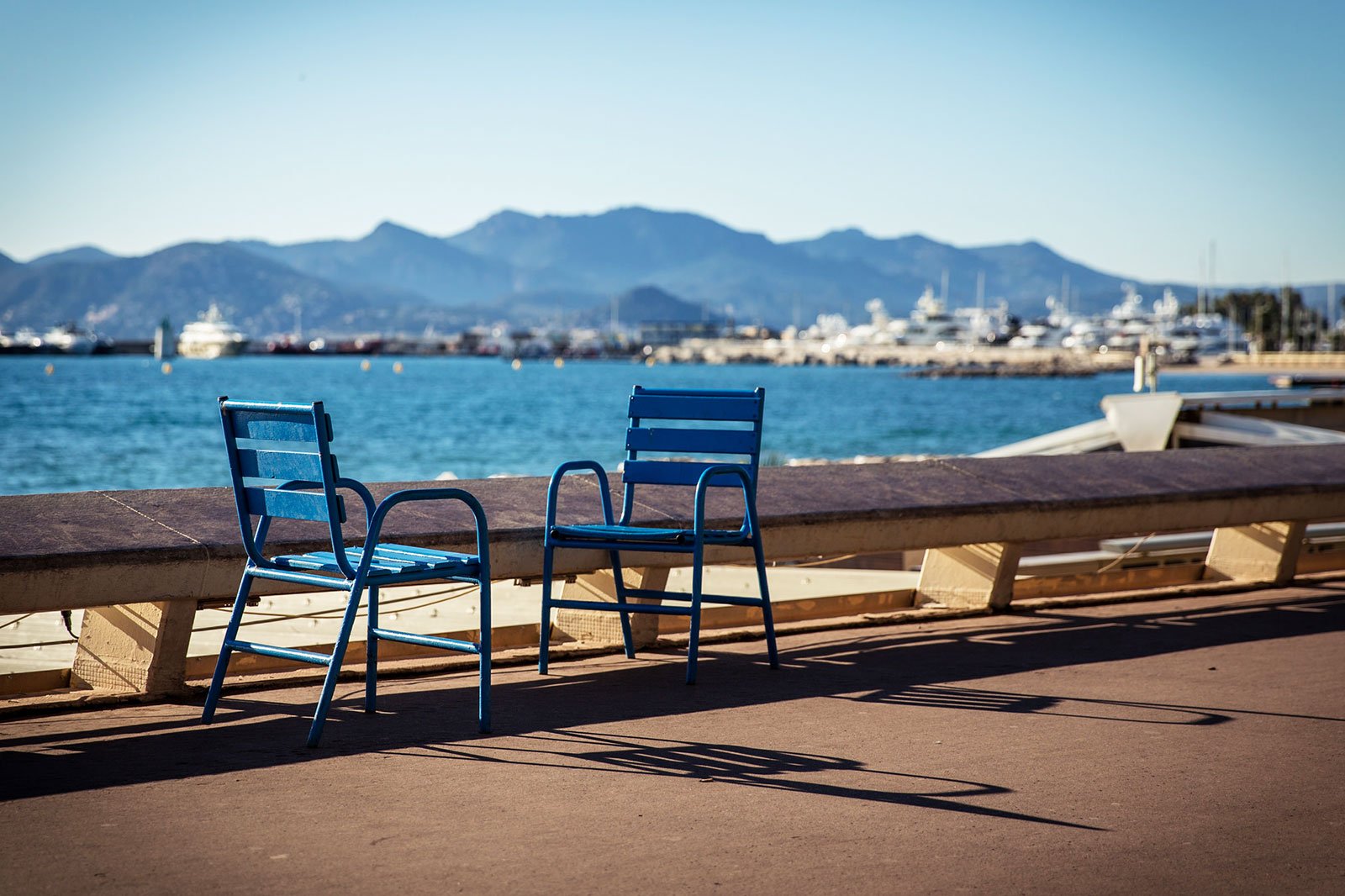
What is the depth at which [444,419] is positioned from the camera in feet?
244

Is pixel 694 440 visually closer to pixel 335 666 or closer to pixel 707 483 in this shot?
pixel 707 483

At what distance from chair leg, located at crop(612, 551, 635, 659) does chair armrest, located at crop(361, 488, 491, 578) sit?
1102 millimetres

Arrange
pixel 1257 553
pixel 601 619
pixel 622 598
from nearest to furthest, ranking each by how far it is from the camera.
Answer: pixel 622 598
pixel 601 619
pixel 1257 553

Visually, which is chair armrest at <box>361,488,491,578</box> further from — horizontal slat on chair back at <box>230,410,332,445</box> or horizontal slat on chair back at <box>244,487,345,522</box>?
horizontal slat on chair back at <box>230,410,332,445</box>

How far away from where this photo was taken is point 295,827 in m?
3.90

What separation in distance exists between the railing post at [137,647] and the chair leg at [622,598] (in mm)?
1735

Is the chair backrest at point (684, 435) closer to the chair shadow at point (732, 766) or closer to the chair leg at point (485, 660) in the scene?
the chair leg at point (485, 660)

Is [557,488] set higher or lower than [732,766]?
higher

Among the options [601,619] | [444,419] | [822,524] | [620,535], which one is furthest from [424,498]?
[444,419]

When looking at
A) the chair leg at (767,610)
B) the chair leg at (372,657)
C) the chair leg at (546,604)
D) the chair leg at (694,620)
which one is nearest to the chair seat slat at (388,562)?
the chair leg at (372,657)

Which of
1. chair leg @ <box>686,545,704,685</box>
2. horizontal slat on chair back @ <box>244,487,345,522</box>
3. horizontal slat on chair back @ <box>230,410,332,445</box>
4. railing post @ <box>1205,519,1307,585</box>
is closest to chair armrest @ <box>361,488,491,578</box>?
horizontal slat on chair back @ <box>244,487,345,522</box>

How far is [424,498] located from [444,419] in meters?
70.0

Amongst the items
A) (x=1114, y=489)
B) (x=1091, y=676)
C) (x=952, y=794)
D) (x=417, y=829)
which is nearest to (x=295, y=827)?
(x=417, y=829)

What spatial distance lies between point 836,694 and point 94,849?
297cm
